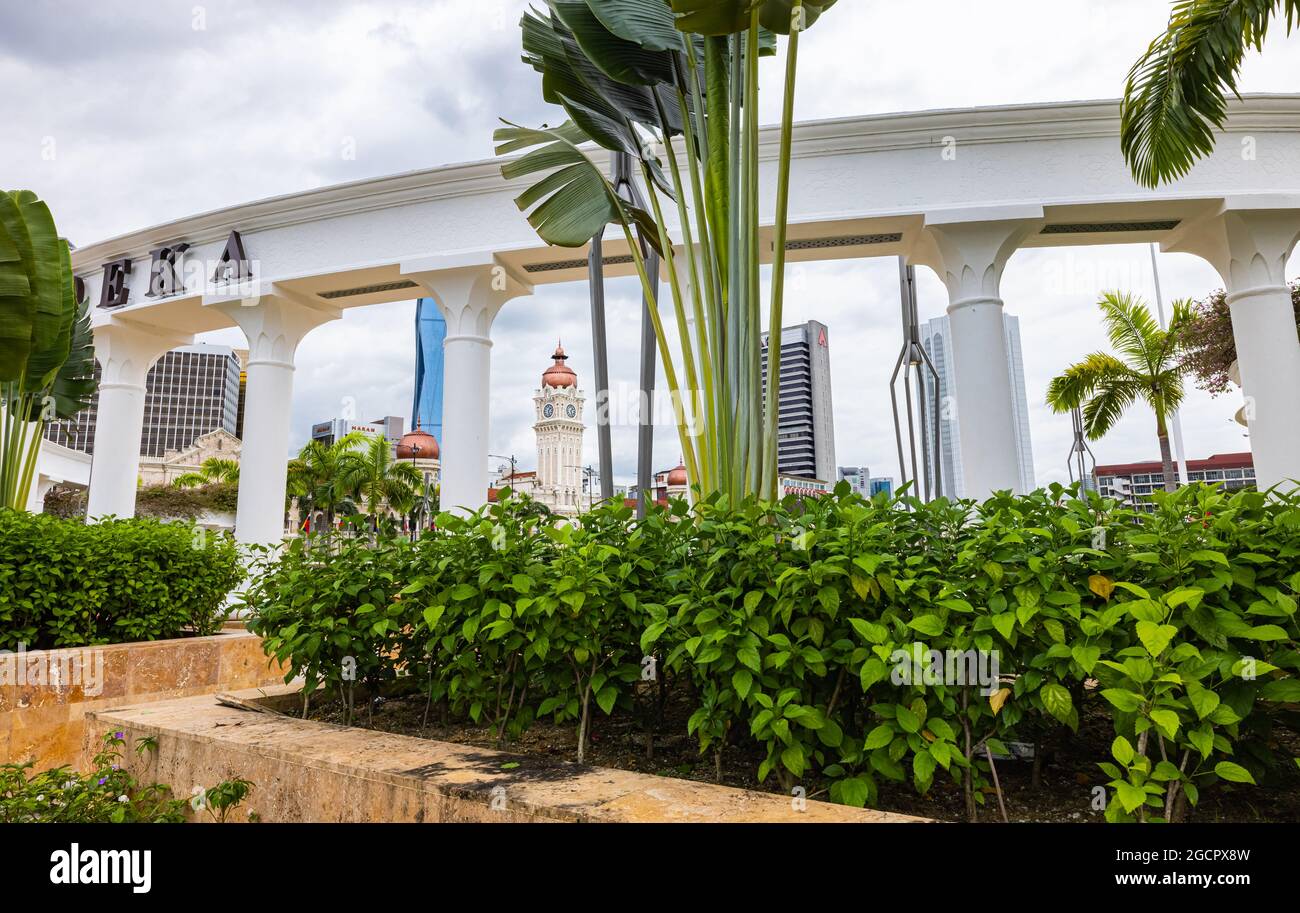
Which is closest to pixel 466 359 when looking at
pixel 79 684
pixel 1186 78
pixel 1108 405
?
pixel 79 684

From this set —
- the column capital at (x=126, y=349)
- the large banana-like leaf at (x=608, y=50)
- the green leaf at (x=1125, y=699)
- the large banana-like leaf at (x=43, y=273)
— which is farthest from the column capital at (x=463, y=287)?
the green leaf at (x=1125, y=699)

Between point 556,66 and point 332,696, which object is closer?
point 332,696

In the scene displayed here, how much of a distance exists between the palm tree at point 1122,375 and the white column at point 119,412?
15.0 metres

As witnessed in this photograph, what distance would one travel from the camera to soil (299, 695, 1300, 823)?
5.93 ft

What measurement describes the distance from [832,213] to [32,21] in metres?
7.40

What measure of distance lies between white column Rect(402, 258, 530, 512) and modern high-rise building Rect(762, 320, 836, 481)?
385 centimetres

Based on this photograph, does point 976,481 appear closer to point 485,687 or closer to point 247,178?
point 485,687

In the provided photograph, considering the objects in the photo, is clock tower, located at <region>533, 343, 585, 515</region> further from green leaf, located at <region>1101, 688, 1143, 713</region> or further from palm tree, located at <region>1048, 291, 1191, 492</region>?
green leaf, located at <region>1101, 688, 1143, 713</region>

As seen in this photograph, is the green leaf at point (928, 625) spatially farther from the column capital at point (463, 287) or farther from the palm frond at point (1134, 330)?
the palm frond at point (1134, 330)

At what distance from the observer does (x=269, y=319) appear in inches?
374

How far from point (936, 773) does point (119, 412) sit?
11868 millimetres

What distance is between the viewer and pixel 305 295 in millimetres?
9633

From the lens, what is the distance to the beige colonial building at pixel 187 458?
63094 millimetres

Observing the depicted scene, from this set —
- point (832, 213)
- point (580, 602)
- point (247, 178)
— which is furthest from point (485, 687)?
point (247, 178)
